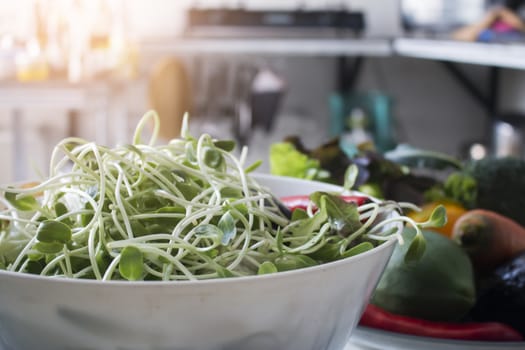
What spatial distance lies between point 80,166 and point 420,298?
0.80 ft

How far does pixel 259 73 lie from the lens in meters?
3.49

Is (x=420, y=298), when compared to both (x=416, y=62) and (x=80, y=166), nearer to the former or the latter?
(x=80, y=166)

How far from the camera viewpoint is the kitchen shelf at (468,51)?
6.14 ft

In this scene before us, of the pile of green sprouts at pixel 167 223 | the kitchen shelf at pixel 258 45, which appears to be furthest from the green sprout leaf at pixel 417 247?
the kitchen shelf at pixel 258 45

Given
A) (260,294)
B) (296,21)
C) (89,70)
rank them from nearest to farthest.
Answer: (260,294)
(89,70)
(296,21)

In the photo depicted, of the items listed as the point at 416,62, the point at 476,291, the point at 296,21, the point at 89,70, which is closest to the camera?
the point at 476,291

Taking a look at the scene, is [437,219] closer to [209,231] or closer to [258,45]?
[209,231]

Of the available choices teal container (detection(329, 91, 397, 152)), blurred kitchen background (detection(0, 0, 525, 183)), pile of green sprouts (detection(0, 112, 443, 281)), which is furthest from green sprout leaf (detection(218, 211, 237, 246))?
teal container (detection(329, 91, 397, 152))

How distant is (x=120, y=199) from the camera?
1.32ft

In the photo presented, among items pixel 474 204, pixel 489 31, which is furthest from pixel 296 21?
pixel 474 204

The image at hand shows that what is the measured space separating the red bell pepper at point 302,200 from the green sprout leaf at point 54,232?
0.17m

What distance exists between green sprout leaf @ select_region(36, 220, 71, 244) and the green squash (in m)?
0.23

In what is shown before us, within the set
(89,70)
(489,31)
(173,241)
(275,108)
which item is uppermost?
(173,241)

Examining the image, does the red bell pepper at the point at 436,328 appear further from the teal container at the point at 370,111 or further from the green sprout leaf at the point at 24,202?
the teal container at the point at 370,111
